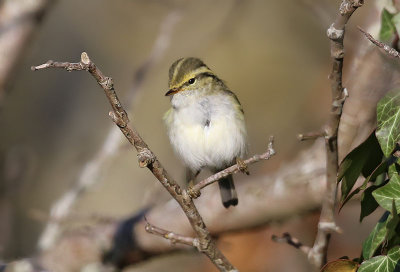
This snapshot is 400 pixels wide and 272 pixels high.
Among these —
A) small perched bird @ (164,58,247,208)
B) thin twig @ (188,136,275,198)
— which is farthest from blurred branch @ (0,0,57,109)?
thin twig @ (188,136,275,198)

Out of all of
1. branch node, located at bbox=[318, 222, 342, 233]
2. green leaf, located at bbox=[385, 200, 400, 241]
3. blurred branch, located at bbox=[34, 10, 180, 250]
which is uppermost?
blurred branch, located at bbox=[34, 10, 180, 250]

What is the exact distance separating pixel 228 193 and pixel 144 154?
1660mm

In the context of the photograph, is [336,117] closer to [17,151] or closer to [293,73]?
[17,151]

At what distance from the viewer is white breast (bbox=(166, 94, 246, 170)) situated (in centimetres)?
335

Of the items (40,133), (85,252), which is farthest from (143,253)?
(40,133)

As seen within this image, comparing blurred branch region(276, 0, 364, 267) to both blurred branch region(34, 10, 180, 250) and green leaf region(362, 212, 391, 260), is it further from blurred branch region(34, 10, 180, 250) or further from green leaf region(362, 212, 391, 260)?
blurred branch region(34, 10, 180, 250)

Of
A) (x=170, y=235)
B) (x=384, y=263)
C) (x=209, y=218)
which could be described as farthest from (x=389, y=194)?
(x=209, y=218)

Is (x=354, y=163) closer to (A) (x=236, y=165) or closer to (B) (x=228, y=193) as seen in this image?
(A) (x=236, y=165)

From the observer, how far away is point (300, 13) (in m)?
7.50

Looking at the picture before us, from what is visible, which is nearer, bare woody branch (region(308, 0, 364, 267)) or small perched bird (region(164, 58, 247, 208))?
bare woody branch (region(308, 0, 364, 267))

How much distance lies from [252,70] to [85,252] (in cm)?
421

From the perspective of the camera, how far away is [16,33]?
4234mm

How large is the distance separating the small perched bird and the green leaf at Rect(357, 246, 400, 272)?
169cm

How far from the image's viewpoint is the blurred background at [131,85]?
259 inches
